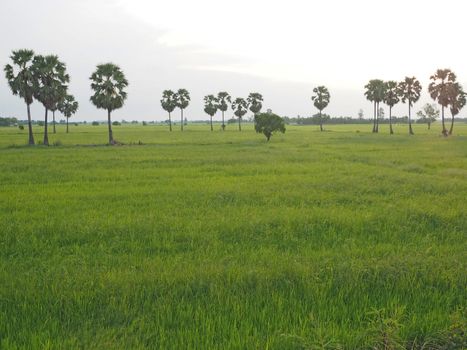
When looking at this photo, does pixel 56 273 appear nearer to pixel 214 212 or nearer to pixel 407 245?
pixel 214 212

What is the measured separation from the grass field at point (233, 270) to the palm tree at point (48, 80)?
Answer: 41274mm

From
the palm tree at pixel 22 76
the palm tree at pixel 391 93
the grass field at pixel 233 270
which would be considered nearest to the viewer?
the grass field at pixel 233 270

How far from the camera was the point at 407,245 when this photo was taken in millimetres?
9352

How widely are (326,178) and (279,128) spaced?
42.1 m

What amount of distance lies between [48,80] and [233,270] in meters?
54.0

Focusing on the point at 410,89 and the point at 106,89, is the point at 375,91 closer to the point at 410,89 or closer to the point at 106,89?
the point at 410,89

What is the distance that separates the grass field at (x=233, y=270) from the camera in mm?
5281

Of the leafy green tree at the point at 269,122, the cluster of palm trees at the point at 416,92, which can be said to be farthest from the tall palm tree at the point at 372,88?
the leafy green tree at the point at 269,122

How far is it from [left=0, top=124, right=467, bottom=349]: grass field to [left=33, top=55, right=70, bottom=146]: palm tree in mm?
41274

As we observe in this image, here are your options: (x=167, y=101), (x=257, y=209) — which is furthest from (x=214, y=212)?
(x=167, y=101)

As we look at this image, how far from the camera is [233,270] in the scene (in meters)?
7.37

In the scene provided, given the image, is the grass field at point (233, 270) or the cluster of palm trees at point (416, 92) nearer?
the grass field at point (233, 270)

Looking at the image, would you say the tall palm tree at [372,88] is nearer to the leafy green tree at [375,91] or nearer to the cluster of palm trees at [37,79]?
the leafy green tree at [375,91]

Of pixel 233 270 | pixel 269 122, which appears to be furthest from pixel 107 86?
pixel 233 270
